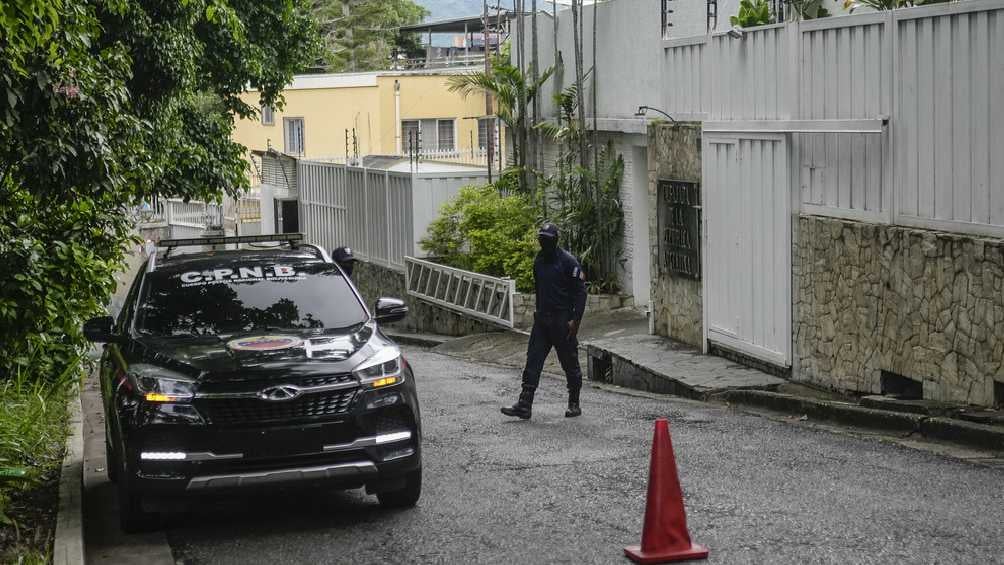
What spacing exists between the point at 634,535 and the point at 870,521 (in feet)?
4.67

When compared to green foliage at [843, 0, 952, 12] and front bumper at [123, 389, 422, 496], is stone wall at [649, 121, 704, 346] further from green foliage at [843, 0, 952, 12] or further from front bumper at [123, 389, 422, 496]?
front bumper at [123, 389, 422, 496]

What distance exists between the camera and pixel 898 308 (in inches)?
472

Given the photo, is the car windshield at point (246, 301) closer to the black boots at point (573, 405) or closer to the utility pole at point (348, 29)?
the black boots at point (573, 405)

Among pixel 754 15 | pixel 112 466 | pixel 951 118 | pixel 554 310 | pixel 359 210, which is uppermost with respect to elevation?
pixel 754 15

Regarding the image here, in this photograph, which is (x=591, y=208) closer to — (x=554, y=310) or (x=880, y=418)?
(x=554, y=310)

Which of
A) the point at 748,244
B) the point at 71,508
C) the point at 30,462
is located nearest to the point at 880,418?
the point at 748,244

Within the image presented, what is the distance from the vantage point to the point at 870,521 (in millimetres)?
7922

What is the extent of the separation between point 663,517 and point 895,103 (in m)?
6.25

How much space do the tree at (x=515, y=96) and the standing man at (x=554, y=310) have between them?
13118 millimetres

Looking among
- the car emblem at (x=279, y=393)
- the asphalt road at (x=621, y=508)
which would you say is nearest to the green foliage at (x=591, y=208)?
the asphalt road at (x=621, y=508)

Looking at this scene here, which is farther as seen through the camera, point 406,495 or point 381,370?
point 406,495

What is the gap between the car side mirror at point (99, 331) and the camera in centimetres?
905

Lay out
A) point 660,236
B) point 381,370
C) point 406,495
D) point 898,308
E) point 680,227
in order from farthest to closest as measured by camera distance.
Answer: point 660,236 → point 680,227 → point 898,308 → point 406,495 → point 381,370

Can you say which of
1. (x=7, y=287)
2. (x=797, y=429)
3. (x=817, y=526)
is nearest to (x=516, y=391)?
(x=797, y=429)
